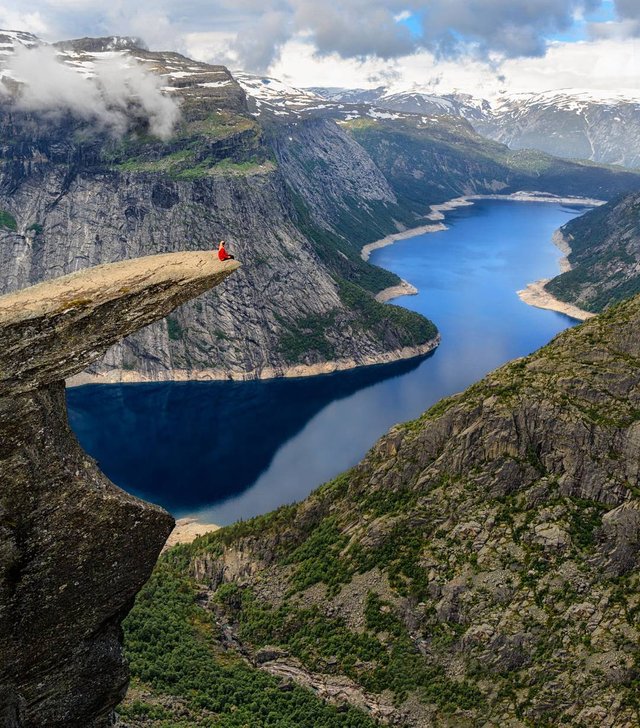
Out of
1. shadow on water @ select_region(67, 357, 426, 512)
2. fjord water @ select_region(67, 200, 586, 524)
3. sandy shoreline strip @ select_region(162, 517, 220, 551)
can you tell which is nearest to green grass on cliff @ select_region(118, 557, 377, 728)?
sandy shoreline strip @ select_region(162, 517, 220, 551)

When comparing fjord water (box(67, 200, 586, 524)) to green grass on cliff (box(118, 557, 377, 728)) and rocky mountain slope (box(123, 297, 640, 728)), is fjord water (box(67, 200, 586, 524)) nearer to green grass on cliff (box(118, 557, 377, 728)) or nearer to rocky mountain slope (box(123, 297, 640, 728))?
rocky mountain slope (box(123, 297, 640, 728))

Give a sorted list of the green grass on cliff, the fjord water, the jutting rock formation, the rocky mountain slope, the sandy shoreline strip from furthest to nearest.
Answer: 1. the fjord water
2. the sandy shoreline strip
3. the rocky mountain slope
4. the green grass on cliff
5. the jutting rock formation

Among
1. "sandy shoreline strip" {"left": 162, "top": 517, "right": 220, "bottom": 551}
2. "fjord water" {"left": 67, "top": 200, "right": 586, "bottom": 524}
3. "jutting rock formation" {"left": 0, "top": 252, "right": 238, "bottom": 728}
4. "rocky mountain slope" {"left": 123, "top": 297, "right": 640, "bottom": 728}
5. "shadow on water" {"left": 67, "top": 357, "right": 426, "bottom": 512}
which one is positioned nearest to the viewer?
"jutting rock formation" {"left": 0, "top": 252, "right": 238, "bottom": 728}

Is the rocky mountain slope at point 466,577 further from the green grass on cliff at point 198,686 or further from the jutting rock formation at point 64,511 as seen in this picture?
the jutting rock formation at point 64,511

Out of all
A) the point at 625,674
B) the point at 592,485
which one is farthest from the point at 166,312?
the point at 592,485

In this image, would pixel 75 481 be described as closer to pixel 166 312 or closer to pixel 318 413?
pixel 166 312

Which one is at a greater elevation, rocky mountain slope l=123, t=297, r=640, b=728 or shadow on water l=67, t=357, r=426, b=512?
rocky mountain slope l=123, t=297, r=640, b=728

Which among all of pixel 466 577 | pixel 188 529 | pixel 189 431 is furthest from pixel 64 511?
pixel 189 431
